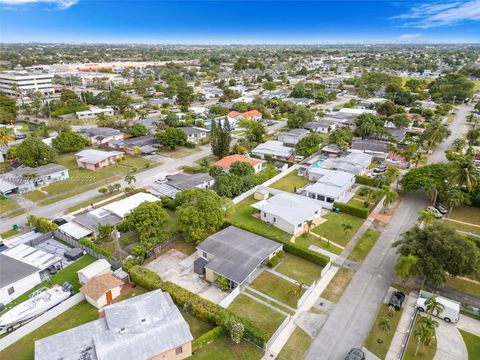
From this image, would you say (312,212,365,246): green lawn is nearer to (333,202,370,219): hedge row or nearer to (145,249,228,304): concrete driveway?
(333,202,370,219): hedge row

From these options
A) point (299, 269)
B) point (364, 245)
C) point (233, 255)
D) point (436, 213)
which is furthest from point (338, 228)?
point (233, 255)

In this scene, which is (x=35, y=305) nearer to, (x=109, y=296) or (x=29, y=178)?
(x=109, y=296)

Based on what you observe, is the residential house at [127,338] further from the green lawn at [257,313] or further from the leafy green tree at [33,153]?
the leafy green tree at [33,153]

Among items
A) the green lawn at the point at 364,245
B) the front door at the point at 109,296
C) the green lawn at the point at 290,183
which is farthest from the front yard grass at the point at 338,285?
the green lawn at the point at 290,183

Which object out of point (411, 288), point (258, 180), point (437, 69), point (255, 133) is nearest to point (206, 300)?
point (411, 288)

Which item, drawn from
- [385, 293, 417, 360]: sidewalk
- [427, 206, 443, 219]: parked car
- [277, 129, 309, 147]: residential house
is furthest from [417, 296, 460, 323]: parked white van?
[277, 129, 309, 147]: residential house

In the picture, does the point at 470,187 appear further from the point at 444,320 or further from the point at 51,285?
the point at 51,285
